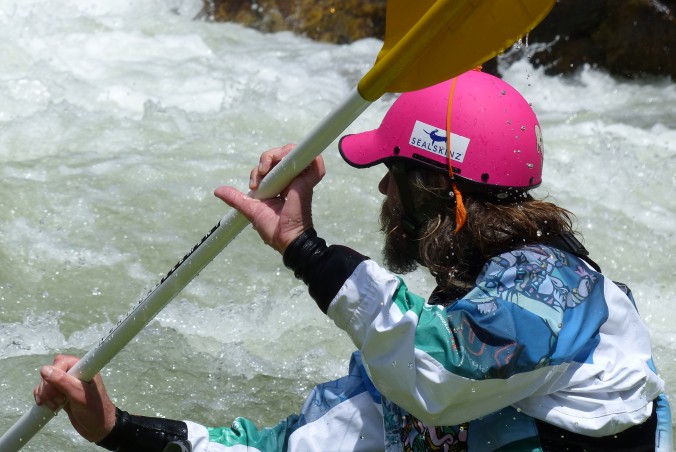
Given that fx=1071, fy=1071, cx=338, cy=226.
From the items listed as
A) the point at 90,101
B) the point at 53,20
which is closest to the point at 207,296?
the point at 90,101

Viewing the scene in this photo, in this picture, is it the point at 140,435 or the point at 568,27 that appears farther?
the point at 568,27

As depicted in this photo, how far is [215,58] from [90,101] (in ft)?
4.18

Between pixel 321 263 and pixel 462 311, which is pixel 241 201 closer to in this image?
pixel 321 263

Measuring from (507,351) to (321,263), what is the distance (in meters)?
0.43

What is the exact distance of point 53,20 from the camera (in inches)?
288

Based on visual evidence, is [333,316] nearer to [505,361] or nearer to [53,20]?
[505,361]

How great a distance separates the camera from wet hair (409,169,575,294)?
2.43 metres

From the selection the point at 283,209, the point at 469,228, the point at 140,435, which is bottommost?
the point at 140,435

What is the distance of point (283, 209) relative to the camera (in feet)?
7.49

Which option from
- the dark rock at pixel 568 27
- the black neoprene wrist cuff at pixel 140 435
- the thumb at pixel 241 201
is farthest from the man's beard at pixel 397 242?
the dark rock at pixel 568 27

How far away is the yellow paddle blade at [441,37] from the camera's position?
2084mm

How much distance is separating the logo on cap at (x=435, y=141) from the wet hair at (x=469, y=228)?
0.19ft

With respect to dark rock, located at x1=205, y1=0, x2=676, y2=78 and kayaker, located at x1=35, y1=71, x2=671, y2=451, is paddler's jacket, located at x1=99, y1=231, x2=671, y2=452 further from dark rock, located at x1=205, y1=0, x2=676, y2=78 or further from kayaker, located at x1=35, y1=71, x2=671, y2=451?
dark rock, located at x1=205, y1=0, x2=676, y2=78

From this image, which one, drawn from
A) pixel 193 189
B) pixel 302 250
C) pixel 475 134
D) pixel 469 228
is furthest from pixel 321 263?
pixel 193 189
